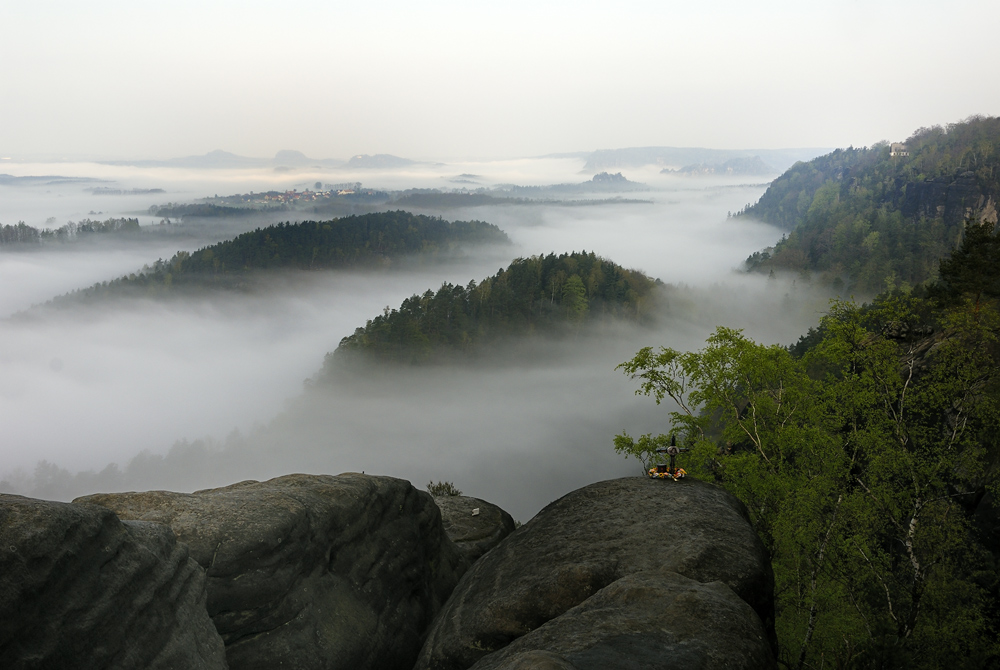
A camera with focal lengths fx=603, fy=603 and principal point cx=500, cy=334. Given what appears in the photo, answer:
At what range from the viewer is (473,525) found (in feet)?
100

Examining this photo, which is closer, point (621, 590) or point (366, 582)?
point (621, 590)

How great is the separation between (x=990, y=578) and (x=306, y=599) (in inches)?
863

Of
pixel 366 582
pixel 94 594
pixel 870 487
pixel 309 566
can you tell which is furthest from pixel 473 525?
pixel 94 594

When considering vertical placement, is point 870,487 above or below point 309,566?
above

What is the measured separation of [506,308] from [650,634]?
17379cm

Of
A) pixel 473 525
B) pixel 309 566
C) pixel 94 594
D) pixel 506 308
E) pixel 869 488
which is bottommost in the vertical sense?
pixel 506 308

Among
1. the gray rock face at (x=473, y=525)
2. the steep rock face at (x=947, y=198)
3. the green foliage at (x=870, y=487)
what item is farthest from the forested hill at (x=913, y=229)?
the gray rock face at (x=473, y=525)

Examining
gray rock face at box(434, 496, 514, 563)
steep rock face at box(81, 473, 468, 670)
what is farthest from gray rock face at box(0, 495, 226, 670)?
gray rock face at box(434, 496, 514, 563)

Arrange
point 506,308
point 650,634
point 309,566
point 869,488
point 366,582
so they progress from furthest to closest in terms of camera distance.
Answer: point 506,308
point 869,488
point 366,582
point 309,566
point 650,634

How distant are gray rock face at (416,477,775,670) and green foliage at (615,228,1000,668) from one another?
3.72 meters

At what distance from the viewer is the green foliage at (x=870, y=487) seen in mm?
18141

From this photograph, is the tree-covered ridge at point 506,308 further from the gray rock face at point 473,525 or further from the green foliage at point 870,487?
the green foliage at point 870,487

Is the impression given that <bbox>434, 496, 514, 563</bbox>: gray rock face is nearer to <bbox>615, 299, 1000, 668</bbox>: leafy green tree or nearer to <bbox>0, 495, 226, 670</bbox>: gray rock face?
<bbox>615, 299, 1000, 668</bbox>: leafy green tree

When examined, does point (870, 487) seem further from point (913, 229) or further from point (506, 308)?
point (913, 229)
